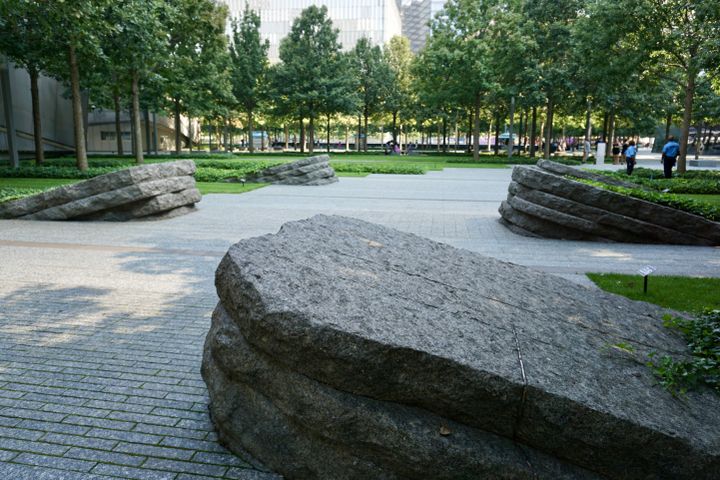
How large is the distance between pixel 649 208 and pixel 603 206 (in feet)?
2.80

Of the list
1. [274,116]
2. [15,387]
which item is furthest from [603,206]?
[274,116]

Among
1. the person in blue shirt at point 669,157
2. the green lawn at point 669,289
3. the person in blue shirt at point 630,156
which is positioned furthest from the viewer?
the person in blue shirt at point 630,156

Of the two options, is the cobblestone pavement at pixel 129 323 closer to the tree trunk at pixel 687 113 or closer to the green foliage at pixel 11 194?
the green foliage at pixel 11 194

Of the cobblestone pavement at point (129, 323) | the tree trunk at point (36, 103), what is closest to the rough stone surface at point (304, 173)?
the cobblestone pavement at point (129, 323)

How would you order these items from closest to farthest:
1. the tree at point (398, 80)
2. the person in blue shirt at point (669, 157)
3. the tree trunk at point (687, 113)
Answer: the person in blue shirt at point (669, 157) < the tree trunk at point (687, 113) < the tree at point (398, 80)

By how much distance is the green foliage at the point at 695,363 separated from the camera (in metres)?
3.24

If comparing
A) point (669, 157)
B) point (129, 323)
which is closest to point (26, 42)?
point (129, 323)

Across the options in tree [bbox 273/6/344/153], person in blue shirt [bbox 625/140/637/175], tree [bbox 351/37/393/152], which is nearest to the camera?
person in blue shirt [bbox 625/140/637/175]

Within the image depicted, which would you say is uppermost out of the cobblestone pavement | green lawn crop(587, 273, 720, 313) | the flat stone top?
the flat stone top

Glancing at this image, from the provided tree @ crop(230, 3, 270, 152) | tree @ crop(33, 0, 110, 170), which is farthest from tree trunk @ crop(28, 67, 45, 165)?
tree @ crop(230, 3, 270, 152)

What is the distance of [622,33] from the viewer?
25.7m

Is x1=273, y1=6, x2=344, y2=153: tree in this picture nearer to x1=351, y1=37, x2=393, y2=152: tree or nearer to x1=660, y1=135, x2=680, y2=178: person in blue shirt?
x1=351, y1=37, x2=393, y2=152: tree

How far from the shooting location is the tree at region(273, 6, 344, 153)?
47688 millimetres

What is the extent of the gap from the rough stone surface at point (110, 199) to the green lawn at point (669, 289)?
9492 mm
